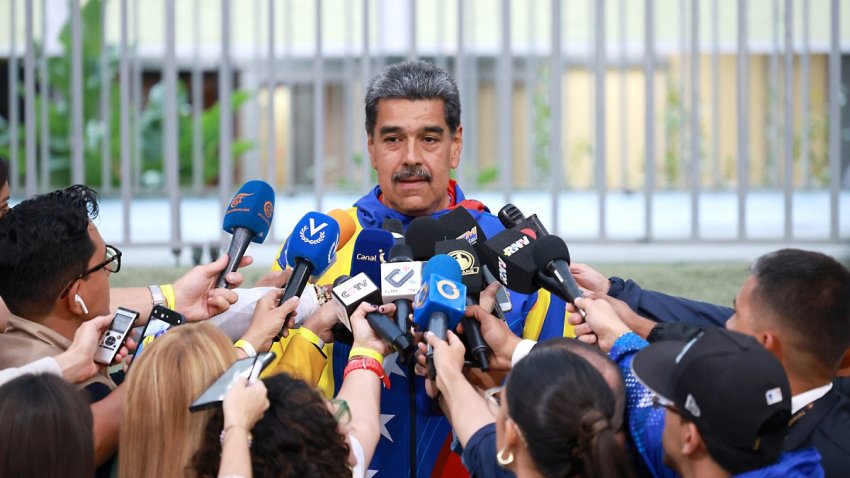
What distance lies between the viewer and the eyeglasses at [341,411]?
2.76 meters

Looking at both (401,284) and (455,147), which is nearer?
(401,284)

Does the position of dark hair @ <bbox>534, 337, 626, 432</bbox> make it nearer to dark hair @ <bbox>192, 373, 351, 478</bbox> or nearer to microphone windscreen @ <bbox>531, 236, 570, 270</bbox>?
microphone windscreen @ <bbox>531, 236, 570, 270</bbox>

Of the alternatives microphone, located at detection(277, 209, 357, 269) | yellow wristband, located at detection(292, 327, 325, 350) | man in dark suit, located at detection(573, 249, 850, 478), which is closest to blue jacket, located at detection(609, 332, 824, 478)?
man in dark suit, located at detection(573, 249, 850, 478)

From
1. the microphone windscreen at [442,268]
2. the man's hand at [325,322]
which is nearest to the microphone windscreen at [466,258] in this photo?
the microphone windscreen at [442,268]

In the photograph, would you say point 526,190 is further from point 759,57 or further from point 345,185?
point 759,57

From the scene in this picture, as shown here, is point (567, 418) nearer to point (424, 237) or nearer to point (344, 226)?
point (424, 237)

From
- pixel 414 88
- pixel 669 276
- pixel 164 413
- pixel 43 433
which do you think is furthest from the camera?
pixel 669 276

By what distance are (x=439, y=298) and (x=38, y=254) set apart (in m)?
1.13

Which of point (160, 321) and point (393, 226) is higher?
point (393, 226)

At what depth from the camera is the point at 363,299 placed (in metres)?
3.18

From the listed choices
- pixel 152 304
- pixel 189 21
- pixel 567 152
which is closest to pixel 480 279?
pixel 152 304

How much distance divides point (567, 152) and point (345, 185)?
1644mm

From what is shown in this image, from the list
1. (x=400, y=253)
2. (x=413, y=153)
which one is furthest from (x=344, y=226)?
(x=400, y=253)

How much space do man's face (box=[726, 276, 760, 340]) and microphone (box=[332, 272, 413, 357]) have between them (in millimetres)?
821
